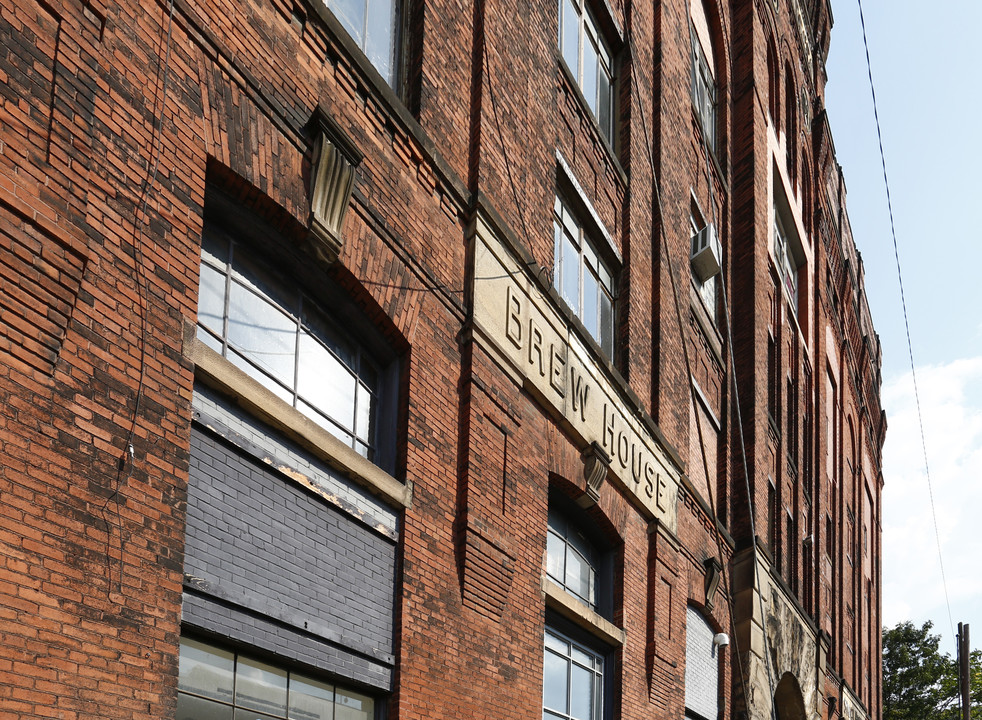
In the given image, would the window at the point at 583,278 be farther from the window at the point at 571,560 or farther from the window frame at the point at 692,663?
the window frame at the point at 692,663

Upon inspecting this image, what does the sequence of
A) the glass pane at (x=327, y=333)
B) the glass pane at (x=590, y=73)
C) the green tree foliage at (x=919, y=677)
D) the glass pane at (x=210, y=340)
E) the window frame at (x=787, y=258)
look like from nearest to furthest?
the glass pane at (x=210, y=340) < the glass pane at (x=327, y=333) < the glass pane at (x=590, y=73) < the window frame at (x=787, y=258) < the green tree foliage at (x=919, y=677)

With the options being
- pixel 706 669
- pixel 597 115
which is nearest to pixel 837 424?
pixel 706 669

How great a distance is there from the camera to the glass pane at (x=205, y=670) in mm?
7160

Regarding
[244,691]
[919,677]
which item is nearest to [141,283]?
[244,691]

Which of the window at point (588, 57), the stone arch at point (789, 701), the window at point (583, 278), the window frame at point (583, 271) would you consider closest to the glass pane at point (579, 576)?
the window frame at point (583, 271)

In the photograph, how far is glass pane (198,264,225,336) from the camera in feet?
26.0

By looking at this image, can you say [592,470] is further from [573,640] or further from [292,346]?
[292,346]

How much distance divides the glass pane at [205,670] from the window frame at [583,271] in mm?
7133

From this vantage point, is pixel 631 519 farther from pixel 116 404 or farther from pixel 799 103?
pixel 799 103

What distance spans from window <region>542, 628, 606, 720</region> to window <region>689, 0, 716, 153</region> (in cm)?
1161

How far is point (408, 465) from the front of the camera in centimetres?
976

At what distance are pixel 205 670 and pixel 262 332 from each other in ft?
8.18

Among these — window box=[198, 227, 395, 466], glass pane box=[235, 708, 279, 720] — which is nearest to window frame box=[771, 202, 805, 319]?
window box=[198, 227, 395, 466]

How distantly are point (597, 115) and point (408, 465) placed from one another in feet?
27.8
